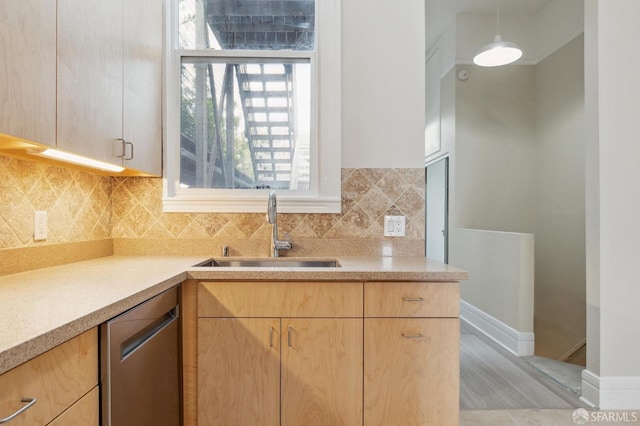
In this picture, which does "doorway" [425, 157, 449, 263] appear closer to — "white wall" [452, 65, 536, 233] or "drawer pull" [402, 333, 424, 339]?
"white wall" [452, 65, 536, 233]

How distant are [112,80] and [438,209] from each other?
12.6 feet

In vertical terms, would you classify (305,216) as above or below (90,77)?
below

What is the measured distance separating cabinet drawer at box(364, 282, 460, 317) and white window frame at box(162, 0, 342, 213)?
647 mm

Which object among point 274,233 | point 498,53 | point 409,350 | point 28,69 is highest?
point 498,53

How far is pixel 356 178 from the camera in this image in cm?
188

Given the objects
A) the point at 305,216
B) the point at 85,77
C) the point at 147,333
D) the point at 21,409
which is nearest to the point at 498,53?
the point at 305,216

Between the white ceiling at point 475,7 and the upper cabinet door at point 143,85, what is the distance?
303 cm

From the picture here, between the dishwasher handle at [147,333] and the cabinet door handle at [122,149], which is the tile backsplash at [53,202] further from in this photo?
the dishwasher handle at [147,333]

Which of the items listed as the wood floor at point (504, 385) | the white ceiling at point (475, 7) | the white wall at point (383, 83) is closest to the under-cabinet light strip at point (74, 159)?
the white wall at point (383, 83)

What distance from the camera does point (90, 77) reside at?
1192 mm

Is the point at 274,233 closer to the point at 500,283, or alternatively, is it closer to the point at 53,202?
the point at 53,202

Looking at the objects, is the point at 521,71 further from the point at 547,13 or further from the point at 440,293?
the point at 440,293

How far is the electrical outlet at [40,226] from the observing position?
52.7 inches

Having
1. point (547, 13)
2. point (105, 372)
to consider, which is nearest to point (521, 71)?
point (547, 13)
